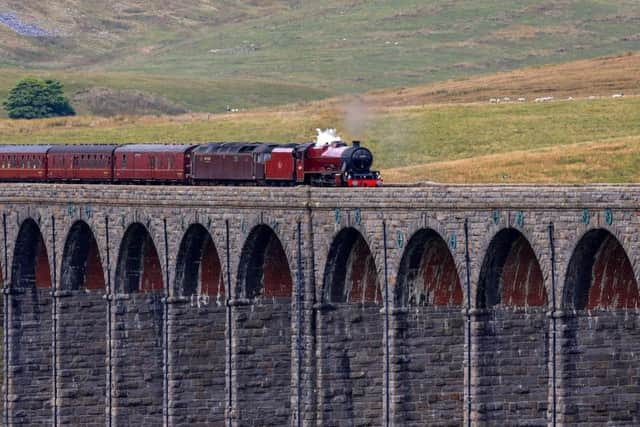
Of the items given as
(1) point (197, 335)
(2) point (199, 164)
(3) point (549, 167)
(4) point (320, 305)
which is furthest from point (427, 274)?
(3) point (549, 167)

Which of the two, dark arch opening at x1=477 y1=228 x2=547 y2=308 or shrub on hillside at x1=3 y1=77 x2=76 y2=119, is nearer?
dark arch opening at x1=477 y1=228 x2=547 y2=308

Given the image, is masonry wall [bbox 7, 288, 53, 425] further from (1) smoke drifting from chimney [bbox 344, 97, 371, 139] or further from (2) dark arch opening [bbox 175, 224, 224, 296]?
(1) smoke drifting from chimney [bbox 344, 97, 371, 139]

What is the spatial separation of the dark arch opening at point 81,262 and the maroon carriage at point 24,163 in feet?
32.8

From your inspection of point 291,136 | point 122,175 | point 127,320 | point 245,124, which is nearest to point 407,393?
point 127,320

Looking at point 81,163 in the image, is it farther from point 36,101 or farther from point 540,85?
point 36,101

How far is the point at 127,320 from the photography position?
72.9 m

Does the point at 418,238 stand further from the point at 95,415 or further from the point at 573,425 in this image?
the point at 95,415

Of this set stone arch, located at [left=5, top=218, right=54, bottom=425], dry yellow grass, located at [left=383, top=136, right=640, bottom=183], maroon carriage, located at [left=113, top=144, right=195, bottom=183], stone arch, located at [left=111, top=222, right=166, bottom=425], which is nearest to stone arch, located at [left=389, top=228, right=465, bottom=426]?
stone arch, located at [left=111, top=222, right=166, bottom=425]

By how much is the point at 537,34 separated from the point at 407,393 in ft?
437

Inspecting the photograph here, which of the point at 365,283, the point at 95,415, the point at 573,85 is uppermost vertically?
the point at 573,85

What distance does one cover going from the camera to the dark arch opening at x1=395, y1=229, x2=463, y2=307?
60.3 meters

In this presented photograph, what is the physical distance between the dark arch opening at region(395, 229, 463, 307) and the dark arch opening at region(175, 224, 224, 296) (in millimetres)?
10420

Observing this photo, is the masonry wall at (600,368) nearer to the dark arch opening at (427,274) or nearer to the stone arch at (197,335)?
the dark arch opening at (427,274)

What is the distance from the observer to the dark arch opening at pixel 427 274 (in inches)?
2376
